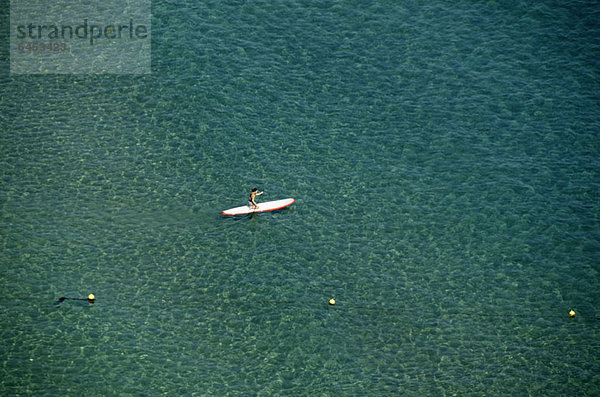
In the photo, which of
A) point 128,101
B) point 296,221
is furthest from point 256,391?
point 128,101

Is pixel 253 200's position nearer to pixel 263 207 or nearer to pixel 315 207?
pixel 263 207

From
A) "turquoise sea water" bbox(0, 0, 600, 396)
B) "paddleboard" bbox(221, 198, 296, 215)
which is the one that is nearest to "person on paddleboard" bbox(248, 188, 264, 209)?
"paddleboard" bbox(221, 198, 296, 215)

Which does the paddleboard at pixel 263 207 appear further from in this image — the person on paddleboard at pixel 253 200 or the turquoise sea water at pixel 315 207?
the turquoise sea water at pixel 315 207

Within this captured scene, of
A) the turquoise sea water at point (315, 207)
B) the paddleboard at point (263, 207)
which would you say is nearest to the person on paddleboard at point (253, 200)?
the paddleboard at point (263, 207)

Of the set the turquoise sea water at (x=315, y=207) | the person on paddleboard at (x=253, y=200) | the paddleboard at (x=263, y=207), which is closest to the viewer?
the turquoise sea water at (x=315, y=207)

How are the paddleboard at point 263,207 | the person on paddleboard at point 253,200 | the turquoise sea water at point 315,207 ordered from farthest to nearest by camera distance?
1. the paddleboard at point 263,207
2. the person on paddleboard at point 253,200
3. the turquoise sea water at point 315,207

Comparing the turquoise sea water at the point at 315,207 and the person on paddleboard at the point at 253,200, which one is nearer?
the turquoise sea water at the point at 315,207
